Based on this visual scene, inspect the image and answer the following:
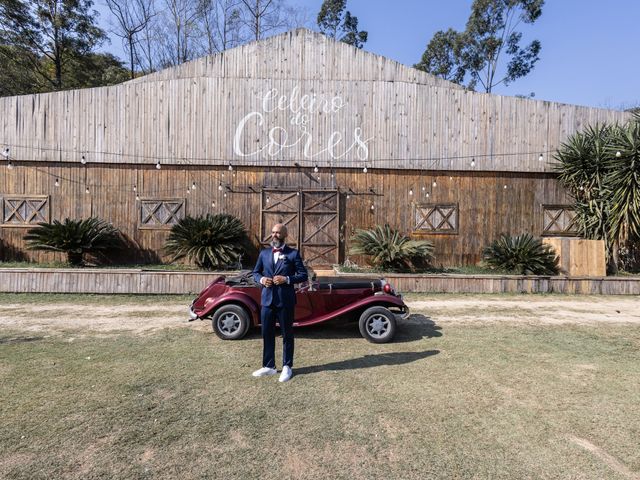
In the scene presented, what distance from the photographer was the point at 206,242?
11.5 metres

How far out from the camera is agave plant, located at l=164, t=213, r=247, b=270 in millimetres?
11461

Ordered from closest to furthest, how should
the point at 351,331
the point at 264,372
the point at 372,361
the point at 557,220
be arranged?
the point at 264,372 → the point at 372,361 → the point at 351,331 → the point at 557,220

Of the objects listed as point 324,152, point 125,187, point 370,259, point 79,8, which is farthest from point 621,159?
point 79,8

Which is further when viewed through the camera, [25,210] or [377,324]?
[25,210]

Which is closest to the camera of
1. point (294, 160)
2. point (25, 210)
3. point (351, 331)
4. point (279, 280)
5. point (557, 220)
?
point (279, 280)

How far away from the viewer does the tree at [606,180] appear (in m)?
11.5

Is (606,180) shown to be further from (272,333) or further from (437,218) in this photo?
(272,333)

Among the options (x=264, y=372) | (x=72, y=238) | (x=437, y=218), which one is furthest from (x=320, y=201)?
(x=264, y=372)

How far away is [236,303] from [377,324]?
211 centimetres

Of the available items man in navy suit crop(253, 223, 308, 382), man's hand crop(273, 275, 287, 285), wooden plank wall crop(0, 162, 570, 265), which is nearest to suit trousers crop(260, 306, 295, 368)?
man in navy suit crop(253, 223, 308, 382)

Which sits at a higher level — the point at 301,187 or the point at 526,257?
the point at 301,187

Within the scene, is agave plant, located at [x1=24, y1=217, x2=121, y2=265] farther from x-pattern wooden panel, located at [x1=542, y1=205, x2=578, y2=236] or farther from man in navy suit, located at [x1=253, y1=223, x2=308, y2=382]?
x-pattern wooden panel, located at [x1=542, y1=205, x2=578, y2=236]


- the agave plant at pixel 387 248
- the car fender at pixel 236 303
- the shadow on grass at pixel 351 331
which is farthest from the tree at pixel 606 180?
the car fender at pixel 236 303

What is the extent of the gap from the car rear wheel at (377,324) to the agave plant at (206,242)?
22.0 ft
